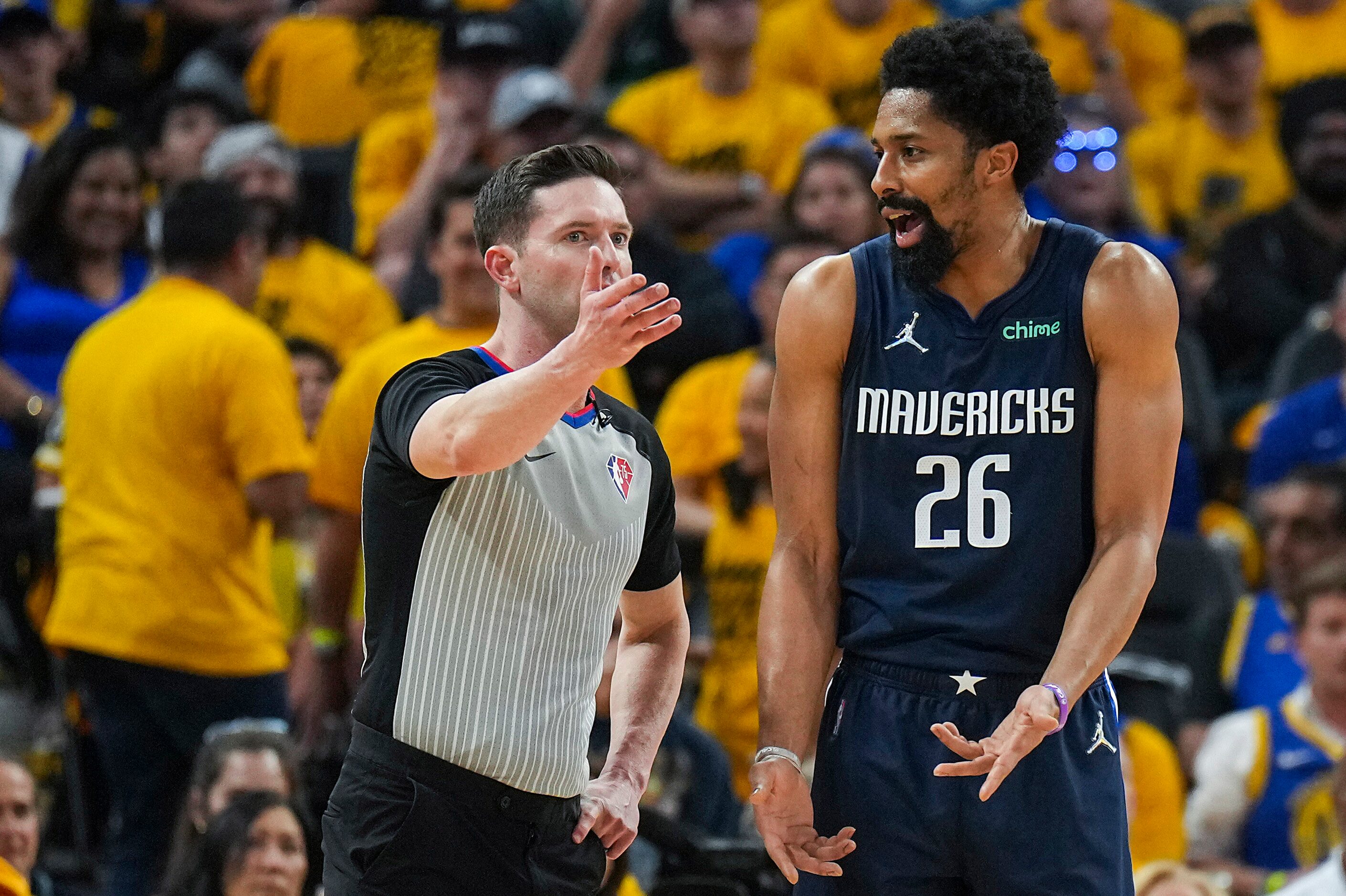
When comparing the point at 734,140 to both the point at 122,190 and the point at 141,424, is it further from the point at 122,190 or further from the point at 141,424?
the point at 141,424

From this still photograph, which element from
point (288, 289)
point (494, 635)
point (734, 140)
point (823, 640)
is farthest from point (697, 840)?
point (734, 140)

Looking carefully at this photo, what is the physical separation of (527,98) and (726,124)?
1.18 metres

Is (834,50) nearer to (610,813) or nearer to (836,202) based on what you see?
(836,202)

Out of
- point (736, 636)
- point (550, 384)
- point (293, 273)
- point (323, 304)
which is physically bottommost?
point (736, 636)

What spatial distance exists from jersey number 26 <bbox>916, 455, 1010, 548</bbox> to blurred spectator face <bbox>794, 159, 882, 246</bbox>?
13.5 feet

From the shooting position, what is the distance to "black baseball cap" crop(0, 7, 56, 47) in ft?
28.1

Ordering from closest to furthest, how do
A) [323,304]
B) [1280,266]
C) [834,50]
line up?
[323,304] → [1280,266] → [834,50]

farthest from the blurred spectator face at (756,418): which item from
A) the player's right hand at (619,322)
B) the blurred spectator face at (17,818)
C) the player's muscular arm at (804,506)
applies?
the player's right hand at (619,322)

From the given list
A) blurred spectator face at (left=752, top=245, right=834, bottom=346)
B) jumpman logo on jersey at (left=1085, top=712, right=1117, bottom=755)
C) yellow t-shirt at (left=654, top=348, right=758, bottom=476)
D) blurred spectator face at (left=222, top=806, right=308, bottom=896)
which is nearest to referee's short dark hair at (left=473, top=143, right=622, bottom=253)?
jumpman logo on jersey at (left=1085, top=712, right=1117, bottom=755)

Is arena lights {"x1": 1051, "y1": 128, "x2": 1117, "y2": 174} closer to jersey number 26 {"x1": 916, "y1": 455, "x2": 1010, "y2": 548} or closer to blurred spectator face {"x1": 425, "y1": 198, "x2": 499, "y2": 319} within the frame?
blurred spectator face {"x1": 425, "y1": 198, "x2": 499, "y2": 319}

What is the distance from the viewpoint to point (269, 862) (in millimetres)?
4820

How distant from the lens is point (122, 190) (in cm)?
702

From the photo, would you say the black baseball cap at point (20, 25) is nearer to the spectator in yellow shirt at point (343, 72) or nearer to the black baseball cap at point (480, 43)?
the spectator in yellow shirt at point (343, 72)

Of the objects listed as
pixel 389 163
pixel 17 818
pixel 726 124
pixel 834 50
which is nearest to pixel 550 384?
pixel 17 818
